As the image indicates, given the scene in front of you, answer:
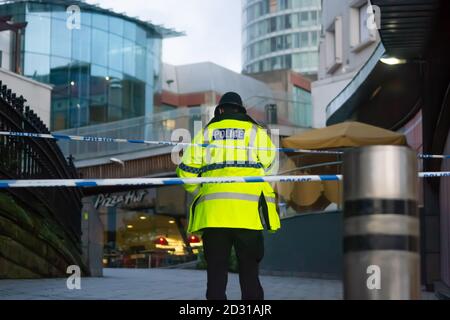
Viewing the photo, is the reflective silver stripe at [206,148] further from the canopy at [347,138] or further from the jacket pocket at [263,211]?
the canopy at [347,138]

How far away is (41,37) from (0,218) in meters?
35.9

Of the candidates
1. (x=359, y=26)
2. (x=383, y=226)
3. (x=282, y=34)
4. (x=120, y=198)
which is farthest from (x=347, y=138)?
(x=282, y=34)

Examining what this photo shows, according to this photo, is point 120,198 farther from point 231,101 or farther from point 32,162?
point 231,101

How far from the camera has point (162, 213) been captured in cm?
3772

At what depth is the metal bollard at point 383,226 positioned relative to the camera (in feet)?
10.4

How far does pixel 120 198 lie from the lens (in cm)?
3862

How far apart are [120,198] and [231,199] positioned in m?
34.0

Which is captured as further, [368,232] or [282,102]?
[282,102]

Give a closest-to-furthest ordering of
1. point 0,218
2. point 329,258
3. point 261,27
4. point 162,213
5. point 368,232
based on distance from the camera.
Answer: point 368,232 → point 0,218 → point 329,258 → point 162,213 → point 261,27

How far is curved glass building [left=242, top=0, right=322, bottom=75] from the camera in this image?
Result: 347 feet

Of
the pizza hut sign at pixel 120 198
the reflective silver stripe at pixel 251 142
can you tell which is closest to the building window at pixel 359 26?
the reflective silver stripe at pixel 251 142

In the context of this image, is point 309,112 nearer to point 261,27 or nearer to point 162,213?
point 162,213

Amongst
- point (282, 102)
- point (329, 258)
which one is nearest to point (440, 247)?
point (329, 258)

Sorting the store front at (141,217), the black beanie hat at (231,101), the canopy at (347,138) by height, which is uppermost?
the canopy at (347,138)
